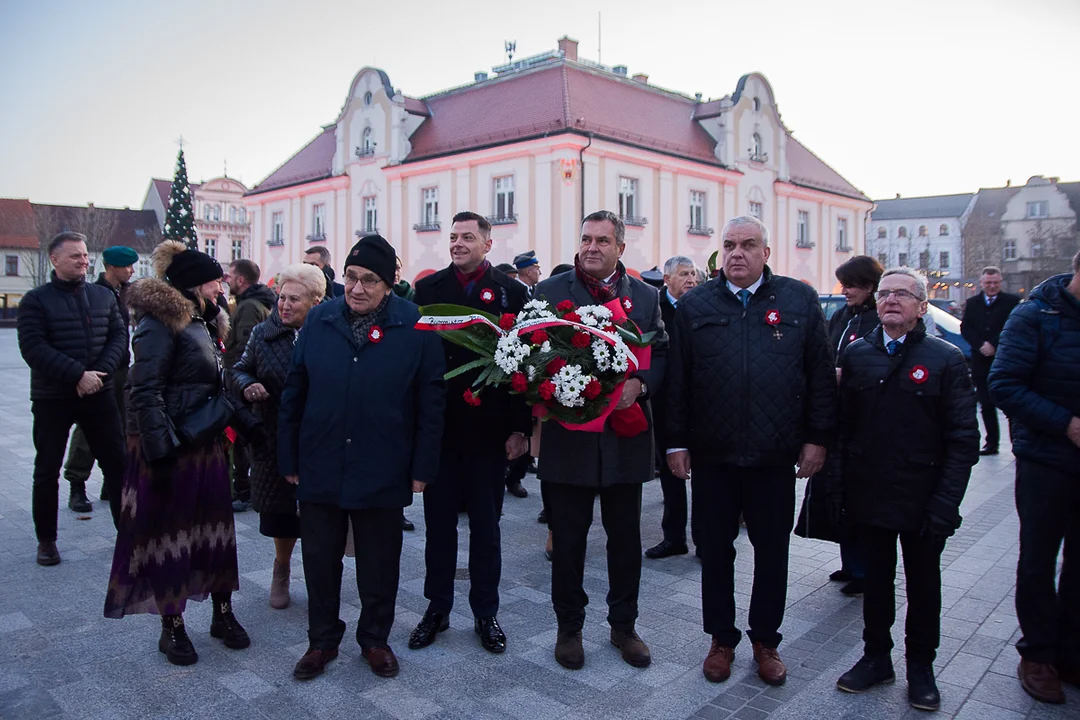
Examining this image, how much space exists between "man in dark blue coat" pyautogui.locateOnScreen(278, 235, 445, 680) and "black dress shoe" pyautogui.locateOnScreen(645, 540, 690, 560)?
98.4 inches

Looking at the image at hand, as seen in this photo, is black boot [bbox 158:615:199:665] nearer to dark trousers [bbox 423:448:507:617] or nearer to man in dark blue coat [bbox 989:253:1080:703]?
dark trousers [bbox 423:448:507:617]

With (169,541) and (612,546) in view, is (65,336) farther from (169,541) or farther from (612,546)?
(612,546)

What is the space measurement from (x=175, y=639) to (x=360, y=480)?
1301mm

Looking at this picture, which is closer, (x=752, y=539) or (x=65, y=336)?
(x=752, y=539)

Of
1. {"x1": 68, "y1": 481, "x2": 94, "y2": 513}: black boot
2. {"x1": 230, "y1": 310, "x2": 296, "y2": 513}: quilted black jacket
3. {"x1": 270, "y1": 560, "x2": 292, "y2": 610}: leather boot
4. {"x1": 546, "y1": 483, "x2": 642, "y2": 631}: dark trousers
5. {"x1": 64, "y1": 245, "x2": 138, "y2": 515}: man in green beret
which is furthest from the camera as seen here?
{"x1": 68, "y1": 481, "x2": 94, "y2": 513}: black boot

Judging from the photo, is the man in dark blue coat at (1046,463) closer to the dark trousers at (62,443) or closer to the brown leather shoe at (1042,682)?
the brown leather shoe at (1042,682)

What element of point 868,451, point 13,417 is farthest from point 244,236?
point 868,451

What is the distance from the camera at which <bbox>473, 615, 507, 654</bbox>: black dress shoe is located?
4.40 meters

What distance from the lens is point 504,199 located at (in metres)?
28.2

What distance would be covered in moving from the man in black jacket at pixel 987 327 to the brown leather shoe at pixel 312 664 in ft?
31.3

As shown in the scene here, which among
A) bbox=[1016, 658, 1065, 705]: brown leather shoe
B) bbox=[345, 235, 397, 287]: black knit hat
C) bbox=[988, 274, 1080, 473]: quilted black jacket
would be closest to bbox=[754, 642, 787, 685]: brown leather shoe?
bbox=[1016, 658, 1065, 705]: brown leather shoe

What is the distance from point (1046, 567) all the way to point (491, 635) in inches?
111

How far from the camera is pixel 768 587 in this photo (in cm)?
423

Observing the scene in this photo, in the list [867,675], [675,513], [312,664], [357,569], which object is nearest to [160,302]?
[357,569]
